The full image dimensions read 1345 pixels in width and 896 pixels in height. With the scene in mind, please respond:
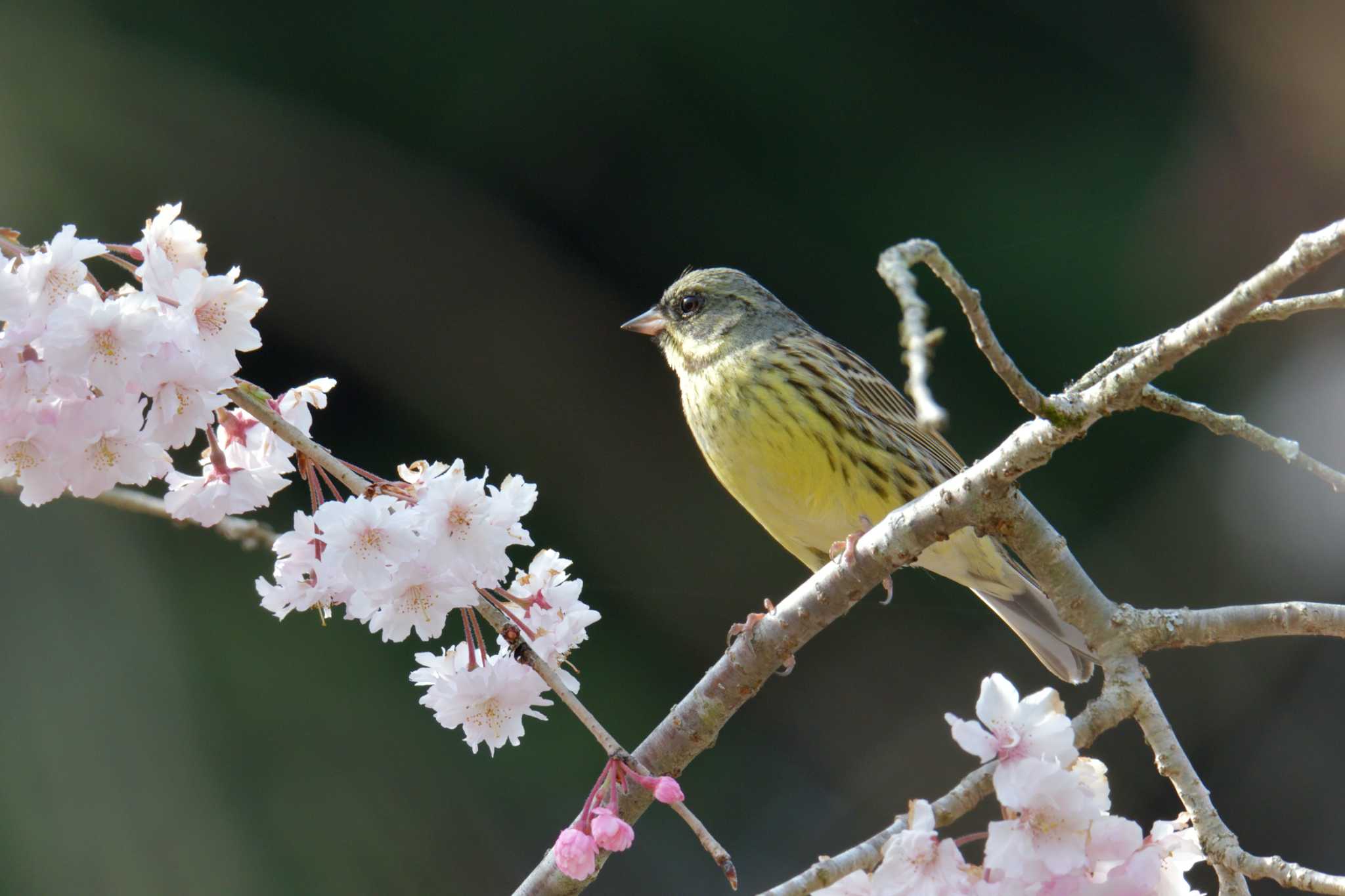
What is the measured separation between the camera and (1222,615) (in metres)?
1.15

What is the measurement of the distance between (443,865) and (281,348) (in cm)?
162

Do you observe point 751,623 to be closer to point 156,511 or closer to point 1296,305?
point 156,511

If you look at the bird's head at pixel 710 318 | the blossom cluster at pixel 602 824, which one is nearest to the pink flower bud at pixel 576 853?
the blossom cluster at pixel 602 824

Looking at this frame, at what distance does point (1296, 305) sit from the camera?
3.20 feet

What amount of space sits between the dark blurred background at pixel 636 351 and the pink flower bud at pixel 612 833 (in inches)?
120

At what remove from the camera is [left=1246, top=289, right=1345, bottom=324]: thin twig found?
0.96m

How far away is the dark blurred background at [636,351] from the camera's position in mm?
3936

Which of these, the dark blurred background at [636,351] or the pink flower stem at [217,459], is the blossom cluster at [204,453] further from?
the dark blurred background at [636,351]

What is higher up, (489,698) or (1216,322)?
(1216,322)

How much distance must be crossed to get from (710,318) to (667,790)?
1.80m

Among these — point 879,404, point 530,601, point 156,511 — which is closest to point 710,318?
point 879,404

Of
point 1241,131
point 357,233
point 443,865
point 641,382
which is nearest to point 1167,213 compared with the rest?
point 1241,131

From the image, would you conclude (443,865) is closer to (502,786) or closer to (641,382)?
(502,786)

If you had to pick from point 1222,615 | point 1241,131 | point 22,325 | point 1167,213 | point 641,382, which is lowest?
point 22,325
